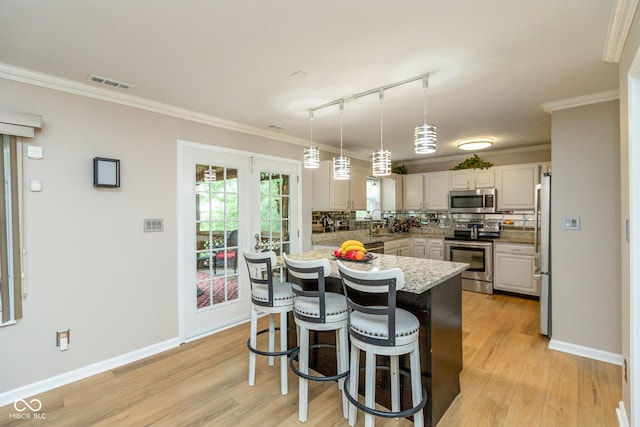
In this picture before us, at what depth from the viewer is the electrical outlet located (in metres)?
2.43

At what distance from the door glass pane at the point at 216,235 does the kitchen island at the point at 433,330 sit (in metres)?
1.68

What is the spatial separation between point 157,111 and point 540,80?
11.1 feet

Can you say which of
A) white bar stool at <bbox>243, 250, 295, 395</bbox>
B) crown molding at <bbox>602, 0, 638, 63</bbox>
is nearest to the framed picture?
white bar stool at <bbox>243, 250, 295, 395</bbox>

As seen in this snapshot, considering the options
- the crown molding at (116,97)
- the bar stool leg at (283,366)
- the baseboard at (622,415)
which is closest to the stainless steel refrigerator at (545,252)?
the baseboard at (622,415)

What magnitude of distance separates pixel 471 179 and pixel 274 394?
15.3ft

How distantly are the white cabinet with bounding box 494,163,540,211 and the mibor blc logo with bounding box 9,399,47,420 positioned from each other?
19.3ft

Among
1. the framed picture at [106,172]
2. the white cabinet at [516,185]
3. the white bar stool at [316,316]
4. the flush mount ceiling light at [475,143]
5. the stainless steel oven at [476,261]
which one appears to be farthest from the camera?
the stainless steel oven at [476,261]

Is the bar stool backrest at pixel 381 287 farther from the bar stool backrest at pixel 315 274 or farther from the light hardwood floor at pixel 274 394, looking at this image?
the light hardwood floor at pixel 274 394

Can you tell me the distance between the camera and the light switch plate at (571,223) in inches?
113

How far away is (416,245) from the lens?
18.8ft

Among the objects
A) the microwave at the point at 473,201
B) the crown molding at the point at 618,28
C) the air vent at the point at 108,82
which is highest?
the air vent at the point at 108,82

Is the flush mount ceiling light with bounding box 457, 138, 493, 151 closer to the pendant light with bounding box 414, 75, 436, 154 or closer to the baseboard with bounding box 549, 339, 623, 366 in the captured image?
the baseboard with bounding box 549, 339, 623, 366

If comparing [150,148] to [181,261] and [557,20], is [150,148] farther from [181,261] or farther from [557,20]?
[557,20]

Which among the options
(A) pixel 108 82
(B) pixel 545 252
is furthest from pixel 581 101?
(A) pixel 108 82
